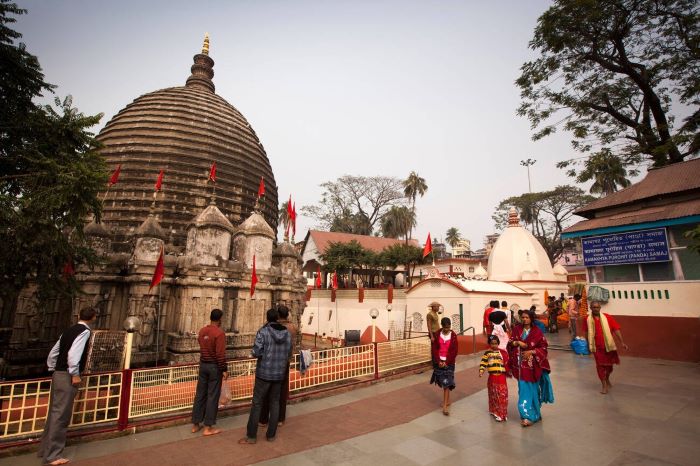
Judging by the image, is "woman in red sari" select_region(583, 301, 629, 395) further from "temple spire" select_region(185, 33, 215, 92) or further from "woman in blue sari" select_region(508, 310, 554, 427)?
"temple spire" select_region(185, 33, 215, 92)

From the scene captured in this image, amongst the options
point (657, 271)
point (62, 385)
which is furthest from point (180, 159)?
point (657, 271)

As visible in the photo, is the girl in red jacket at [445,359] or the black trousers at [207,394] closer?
the black trousers at [207,394]

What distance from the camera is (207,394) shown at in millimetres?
5086

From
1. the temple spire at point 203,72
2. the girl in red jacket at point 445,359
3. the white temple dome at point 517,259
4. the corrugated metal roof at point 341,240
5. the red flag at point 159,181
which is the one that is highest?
the temple spire at point 203,72

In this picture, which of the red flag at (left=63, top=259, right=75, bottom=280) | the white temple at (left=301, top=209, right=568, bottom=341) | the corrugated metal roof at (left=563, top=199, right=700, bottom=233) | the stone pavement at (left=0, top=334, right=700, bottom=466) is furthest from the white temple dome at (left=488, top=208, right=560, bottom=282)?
the red flag at (left=63, top=259, right=75, bottom=280)

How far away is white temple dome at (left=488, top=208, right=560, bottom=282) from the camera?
2651cm

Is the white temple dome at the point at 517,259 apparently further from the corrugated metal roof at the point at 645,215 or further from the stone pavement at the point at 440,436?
the stone pavement at the point at 440,436

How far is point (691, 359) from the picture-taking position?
9.88 meters

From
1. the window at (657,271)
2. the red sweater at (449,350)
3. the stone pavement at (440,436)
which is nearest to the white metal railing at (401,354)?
the stone pavement at (440,436)

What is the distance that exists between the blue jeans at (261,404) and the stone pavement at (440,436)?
0.19 metres

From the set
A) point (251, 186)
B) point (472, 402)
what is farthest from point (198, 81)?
point (472, 402)

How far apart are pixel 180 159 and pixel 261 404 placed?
13.4 meters

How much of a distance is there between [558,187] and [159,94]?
41.7 m

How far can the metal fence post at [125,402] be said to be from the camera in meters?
4.88
